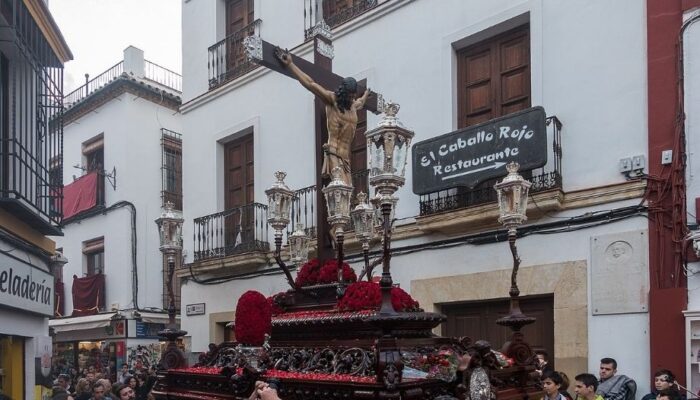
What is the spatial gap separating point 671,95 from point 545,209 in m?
1.59

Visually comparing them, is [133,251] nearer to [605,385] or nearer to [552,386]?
[605,385]

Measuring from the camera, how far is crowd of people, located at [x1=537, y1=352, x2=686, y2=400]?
17.1 ft

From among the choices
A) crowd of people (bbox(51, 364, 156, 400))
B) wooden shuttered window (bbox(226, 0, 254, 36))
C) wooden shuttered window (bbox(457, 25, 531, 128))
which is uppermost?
wooden shuttered window (bbox(226, 0, 254, 36))

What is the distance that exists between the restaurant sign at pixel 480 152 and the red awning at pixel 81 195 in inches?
401

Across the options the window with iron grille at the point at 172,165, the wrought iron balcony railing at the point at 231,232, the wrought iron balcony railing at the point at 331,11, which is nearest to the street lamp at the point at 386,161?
the wrought iron balcony railing at the point at 331,11

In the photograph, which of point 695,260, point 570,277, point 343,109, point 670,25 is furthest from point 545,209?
point 343,109

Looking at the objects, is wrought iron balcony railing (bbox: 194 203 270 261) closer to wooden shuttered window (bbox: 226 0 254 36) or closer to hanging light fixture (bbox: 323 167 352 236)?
wooden shuttered window (bbox: 226 0 254 36)

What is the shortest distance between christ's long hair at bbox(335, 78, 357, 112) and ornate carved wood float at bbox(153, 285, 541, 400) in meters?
1.32

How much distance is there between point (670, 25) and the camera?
22.6 feet

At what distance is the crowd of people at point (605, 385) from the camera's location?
17.1ft

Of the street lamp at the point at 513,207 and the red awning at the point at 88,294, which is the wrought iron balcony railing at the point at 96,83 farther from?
the street lamp at the point at 513,207

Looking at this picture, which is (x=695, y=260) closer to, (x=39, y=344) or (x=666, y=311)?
(x=666, y=311)

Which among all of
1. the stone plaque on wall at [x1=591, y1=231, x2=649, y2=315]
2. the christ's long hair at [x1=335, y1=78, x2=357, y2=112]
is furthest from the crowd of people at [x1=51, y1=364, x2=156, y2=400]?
the stone plaque on wall at [x1=591, y1=231, x2=649, y2=315]

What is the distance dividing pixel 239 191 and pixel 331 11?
10.7 feet
